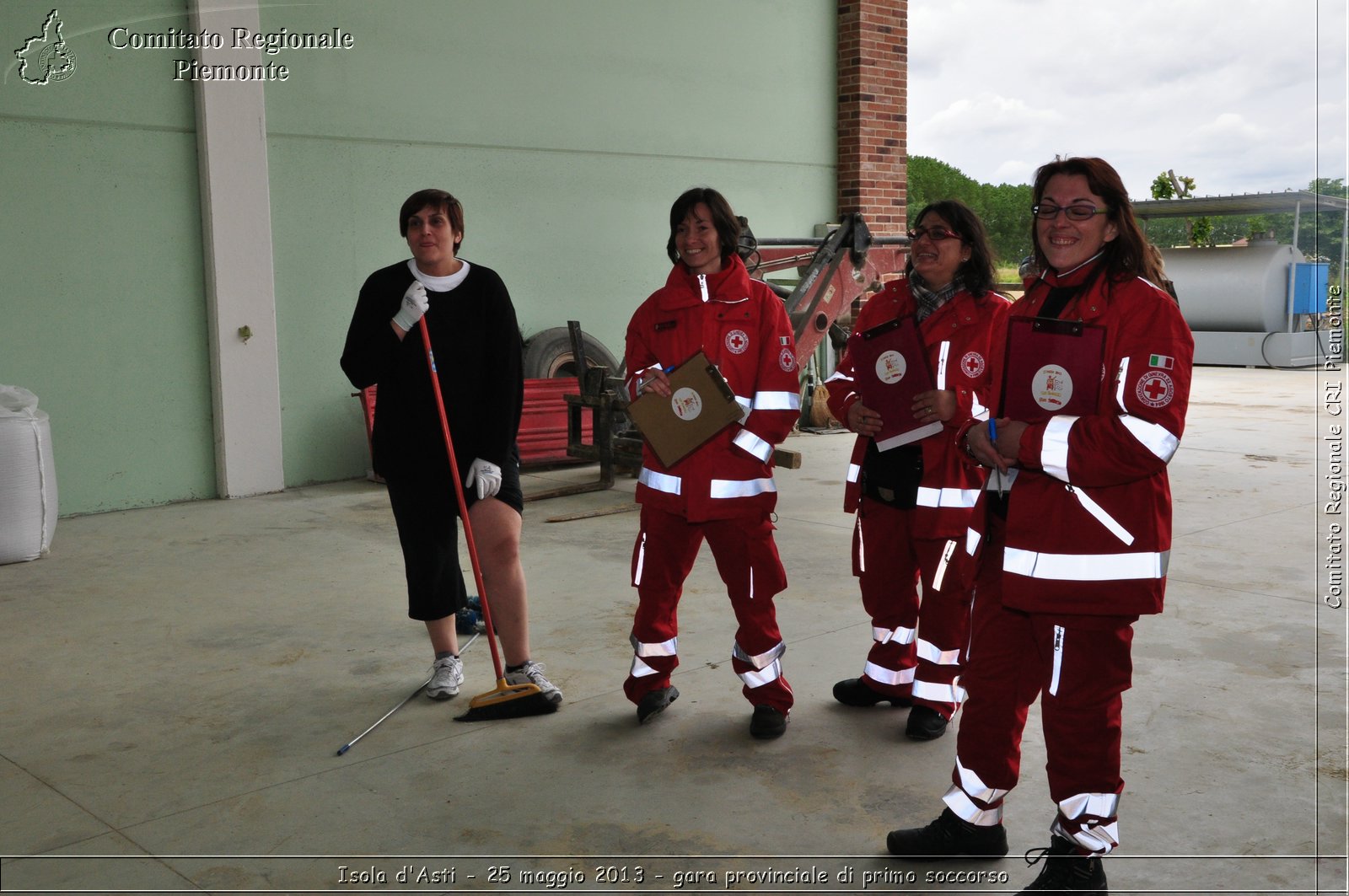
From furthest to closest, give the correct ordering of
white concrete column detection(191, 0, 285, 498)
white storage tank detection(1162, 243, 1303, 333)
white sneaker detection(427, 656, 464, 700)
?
1. white storage tank detection(1162, 243, 1303, 333)
2. white concrete column detection(191, 0, 285, 498)
3. white sneaker detection(427, 656, 464, 700)

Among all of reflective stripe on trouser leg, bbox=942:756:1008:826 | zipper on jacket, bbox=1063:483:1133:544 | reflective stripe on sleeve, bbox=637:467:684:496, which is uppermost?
zipper on jacket, bbox=1063:483:1133:544

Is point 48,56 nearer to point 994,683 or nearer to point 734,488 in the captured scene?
point 734,488

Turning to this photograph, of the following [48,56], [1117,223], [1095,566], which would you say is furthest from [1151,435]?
[48,56]

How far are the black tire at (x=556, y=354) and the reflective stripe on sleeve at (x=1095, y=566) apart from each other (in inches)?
281

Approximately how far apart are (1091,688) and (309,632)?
3.61 meters

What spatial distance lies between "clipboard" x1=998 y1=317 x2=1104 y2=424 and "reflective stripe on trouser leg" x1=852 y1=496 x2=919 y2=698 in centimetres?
115

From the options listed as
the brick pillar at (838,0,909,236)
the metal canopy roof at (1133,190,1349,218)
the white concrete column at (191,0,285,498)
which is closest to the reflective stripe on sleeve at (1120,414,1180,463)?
the white concrete column at (191,0,285,498)

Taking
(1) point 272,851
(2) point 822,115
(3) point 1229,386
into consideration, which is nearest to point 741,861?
(1) point 272,851

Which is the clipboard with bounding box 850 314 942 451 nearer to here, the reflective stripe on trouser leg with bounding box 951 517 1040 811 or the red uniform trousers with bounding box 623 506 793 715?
the red uniform trousers with bounding box 623 506 793 715

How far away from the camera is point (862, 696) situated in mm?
4223

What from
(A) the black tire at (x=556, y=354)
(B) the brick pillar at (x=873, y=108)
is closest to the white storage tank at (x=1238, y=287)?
(B) the brick pillar at (x=873, y=108)

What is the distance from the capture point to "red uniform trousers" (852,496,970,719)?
3879 mm

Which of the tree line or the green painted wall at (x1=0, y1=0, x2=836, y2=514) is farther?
the tree line

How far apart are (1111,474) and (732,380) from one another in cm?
152
